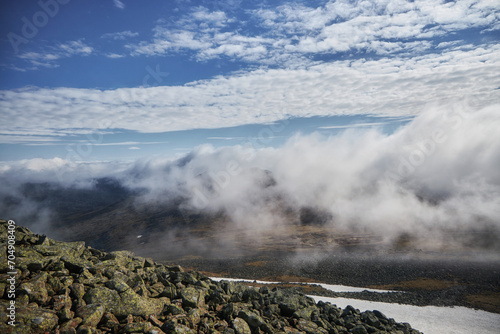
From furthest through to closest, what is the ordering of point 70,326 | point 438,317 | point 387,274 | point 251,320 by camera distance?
point 387,274 → point 438,317 → point 251,320 → point 70,326

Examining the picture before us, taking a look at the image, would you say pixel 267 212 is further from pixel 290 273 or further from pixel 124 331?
pixel 124 331

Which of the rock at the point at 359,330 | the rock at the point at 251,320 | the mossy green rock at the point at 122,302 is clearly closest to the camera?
the mossy green rock at the point at 122,302

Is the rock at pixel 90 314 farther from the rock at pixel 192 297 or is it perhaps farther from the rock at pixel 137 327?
the rock at pixel 192 297

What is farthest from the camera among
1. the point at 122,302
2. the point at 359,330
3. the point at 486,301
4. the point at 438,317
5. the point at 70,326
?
the point at 486,301

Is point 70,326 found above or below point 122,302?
above

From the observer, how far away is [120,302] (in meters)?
12.0

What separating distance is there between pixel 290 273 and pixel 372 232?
6259 centimetres

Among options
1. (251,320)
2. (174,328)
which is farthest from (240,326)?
(174,328)

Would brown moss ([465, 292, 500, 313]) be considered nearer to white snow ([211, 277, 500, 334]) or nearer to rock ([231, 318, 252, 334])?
white snow ([211, 277, 500, 334])

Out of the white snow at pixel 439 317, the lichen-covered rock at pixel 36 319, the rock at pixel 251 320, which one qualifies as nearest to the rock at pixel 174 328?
the rock at pixel 251 320

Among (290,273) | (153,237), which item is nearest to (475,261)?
(290,273)

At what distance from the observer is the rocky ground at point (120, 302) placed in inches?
401

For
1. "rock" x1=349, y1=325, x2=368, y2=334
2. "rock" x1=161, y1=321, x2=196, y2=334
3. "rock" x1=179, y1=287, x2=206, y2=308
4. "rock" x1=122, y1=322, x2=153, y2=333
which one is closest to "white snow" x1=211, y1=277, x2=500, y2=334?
"rock" x1=349, y1=325, x2=368, y2=334

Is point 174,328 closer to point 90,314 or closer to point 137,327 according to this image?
point 137,327
